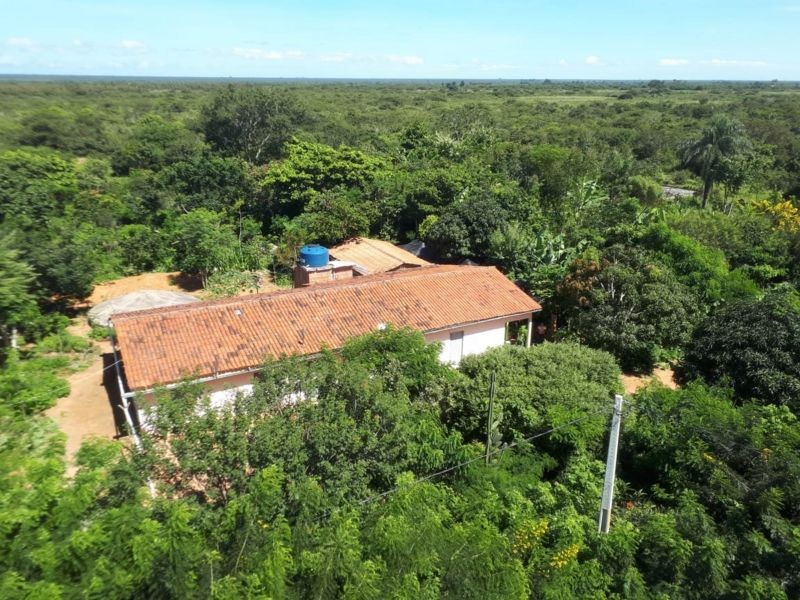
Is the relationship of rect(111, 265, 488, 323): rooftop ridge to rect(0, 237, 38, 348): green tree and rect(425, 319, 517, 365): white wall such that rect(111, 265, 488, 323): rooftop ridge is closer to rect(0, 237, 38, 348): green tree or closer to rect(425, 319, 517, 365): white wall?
rect(425, 319, 517, 365): white wall

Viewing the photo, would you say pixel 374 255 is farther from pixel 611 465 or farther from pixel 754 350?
pixel 611 465

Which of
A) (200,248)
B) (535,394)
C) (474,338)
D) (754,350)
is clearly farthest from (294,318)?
(754,350)

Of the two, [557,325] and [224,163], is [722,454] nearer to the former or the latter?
[557,325]

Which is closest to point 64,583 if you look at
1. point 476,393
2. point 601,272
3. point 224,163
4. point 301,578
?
point 301,578

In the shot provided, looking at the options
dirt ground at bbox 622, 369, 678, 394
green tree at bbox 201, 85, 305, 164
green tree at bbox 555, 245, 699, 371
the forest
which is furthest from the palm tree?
green tree at bbox 201, 85, 305, 164

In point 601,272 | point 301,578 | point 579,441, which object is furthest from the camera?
point 601,272

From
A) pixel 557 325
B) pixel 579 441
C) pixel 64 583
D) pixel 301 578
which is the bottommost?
pixel 557 325
